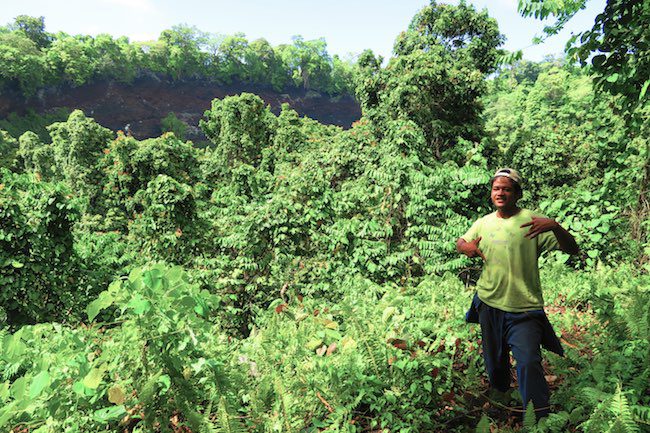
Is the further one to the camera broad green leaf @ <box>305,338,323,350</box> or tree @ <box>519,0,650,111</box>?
broad green leaf @ <box>305,338,323,350</box>

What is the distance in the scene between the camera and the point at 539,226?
7.73 ft

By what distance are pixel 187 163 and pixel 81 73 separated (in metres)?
49.2

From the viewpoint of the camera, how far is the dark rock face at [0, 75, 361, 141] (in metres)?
48.3

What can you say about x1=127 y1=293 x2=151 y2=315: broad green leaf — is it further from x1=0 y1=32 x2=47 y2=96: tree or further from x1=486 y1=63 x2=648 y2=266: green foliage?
x1=0 y1=32 x2=47 y2=96: tree

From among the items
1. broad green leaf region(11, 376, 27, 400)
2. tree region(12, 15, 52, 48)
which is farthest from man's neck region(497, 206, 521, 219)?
tree region(12, 15, 52, 48)

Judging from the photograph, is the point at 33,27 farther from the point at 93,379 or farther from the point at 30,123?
the point at 93,379

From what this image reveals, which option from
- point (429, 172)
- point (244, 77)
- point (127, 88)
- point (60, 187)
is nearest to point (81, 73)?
point (127, 88)

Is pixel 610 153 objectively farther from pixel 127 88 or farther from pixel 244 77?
pixel 244 77

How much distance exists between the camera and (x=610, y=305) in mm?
3041

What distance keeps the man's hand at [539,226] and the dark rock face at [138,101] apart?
57599mm

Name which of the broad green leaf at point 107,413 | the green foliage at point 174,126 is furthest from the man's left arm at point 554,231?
the green foliage at point 174,126

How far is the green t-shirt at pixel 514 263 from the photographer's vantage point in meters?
2.40

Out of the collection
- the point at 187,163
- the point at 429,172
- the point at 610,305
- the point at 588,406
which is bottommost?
the point at 588,406

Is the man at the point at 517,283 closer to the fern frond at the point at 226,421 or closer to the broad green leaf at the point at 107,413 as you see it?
the fern frond at the point at 226,421
